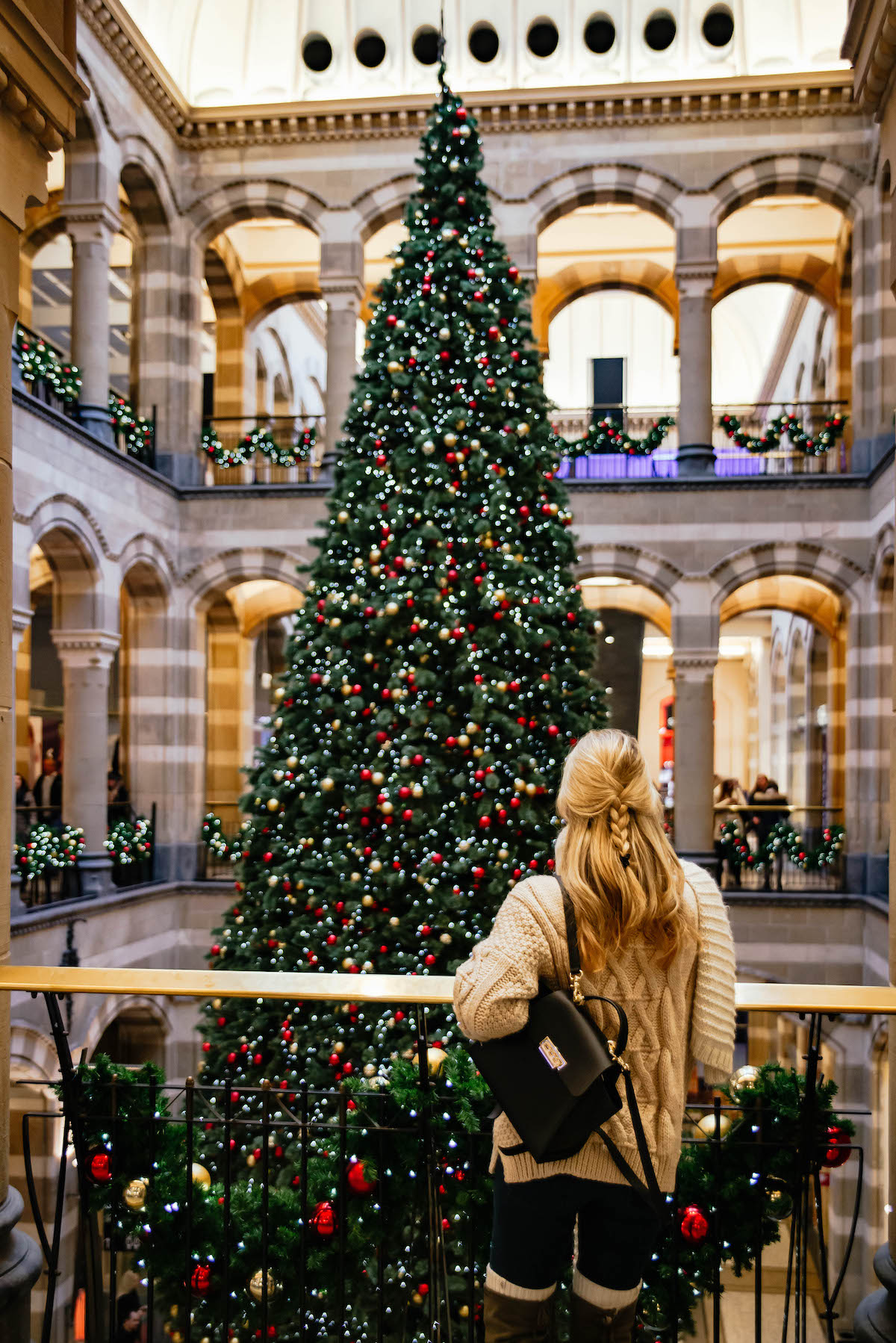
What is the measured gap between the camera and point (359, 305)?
15.7 metres

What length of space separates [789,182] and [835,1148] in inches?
553

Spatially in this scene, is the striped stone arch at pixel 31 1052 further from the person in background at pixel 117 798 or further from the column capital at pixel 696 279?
the column capital at pixel 696 279

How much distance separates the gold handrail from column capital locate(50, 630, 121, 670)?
10007 mm

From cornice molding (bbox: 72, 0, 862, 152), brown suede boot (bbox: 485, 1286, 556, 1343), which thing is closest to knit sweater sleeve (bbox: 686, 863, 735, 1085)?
brown suede boot (bbox: 485, 1286, 556, 1343)

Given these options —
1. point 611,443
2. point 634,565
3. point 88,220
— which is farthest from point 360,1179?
point 88,220

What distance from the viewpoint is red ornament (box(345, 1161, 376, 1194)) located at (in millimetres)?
3488

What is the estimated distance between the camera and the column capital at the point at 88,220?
509 inches

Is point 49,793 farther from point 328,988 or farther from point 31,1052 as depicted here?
point 328,988

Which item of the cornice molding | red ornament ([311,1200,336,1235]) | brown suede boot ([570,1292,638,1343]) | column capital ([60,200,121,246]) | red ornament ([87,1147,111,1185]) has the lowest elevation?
red ornament ([311,1200,336,1235])

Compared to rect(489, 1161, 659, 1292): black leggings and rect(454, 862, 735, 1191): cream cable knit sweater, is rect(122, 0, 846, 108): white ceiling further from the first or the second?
rect(489, 1161, 659, 1292): black leggings

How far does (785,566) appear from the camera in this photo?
14.3 m

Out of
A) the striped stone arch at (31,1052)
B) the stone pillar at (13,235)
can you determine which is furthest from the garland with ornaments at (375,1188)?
the striped stone arch at (31,1052)

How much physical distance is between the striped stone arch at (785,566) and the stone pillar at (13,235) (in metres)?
11.5

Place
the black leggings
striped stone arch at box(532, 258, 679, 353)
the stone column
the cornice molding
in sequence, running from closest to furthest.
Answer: the black leggings → the stone column → the cornice molding → striped stone arch at box(532, 258, 679, 353)
